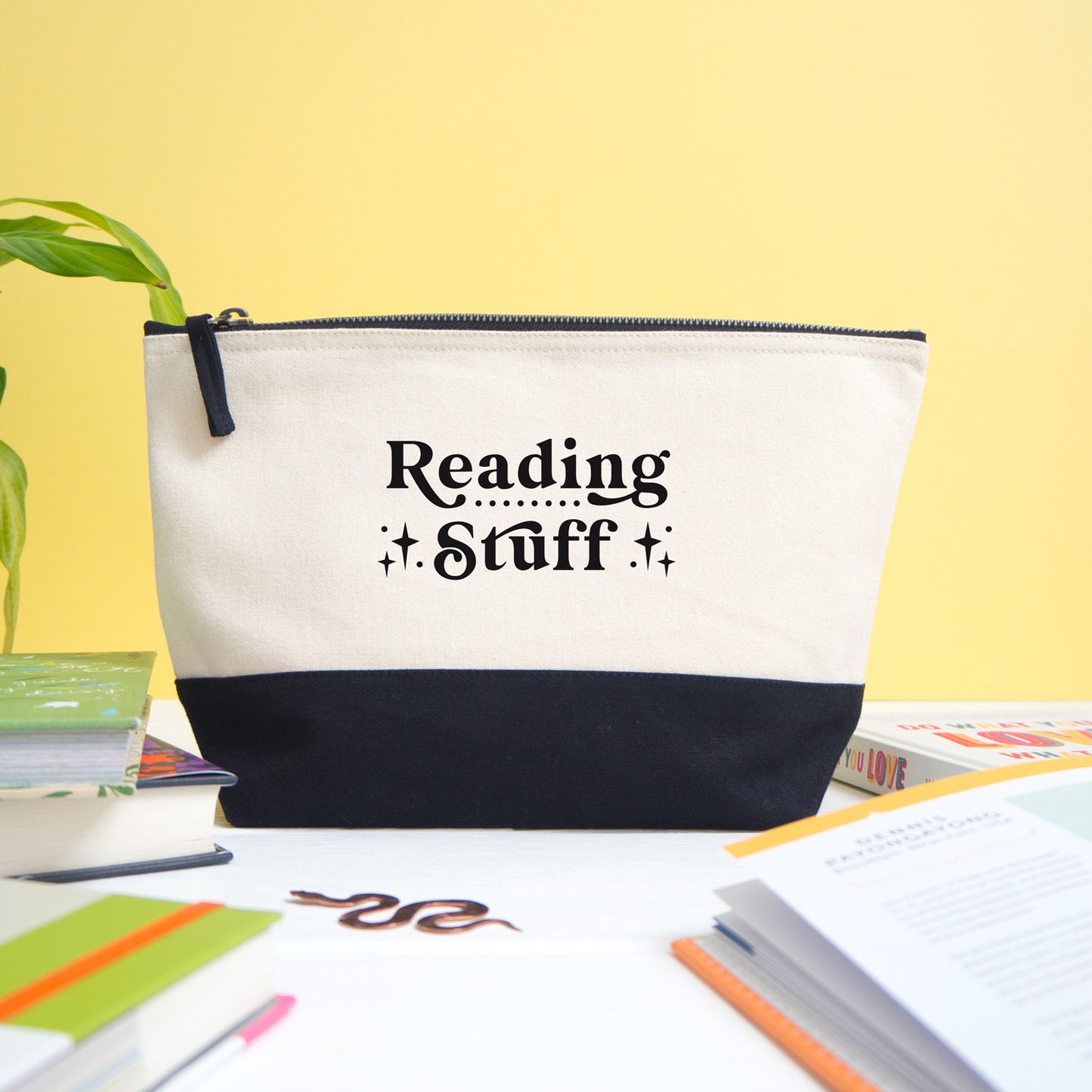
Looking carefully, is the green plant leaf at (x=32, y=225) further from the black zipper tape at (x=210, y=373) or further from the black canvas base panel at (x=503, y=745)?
the black canvas base panel at (x=503, y=745)

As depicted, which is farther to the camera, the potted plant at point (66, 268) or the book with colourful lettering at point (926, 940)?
the potted plant at point (66, 268)

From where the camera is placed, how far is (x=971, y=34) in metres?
1.26

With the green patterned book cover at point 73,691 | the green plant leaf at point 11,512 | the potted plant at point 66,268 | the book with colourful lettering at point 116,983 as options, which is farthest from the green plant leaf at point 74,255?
the book with colourful lettering at point 116,983

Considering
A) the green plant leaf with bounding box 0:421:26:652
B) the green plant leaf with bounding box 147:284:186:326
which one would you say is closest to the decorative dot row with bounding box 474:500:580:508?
the green plant leaf with bounding box 147:284:186:326

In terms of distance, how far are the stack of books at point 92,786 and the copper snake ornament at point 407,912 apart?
0.09 metres

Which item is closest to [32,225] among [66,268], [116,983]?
[66,268]

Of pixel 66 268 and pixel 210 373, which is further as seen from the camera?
pixel 66 268

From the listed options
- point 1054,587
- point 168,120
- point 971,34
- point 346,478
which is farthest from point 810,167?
point 346,478

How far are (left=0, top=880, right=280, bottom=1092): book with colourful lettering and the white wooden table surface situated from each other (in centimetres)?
2

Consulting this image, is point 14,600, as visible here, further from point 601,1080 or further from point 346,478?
point 601,1080

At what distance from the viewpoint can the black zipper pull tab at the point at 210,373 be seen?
1.93ft

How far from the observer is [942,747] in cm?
65

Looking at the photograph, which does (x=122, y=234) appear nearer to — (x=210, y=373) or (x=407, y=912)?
(x=210, y=373)

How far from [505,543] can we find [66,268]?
0.45 m
